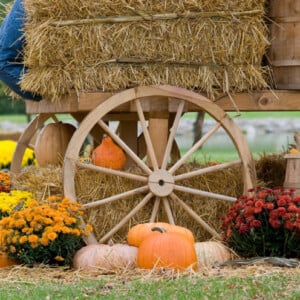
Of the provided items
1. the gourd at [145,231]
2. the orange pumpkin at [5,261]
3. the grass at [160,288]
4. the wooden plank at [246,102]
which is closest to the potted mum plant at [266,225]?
the gourd at [145,231]

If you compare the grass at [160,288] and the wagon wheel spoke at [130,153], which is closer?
the grass at [160,288]

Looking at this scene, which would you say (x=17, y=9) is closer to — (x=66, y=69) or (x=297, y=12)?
(x=66, y=69)

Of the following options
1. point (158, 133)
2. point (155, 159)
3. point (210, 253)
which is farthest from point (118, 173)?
point (210, 253)

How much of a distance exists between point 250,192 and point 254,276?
1.47 metres

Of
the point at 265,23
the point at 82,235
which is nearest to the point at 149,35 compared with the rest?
the point at 265,23

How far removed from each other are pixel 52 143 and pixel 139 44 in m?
1.58

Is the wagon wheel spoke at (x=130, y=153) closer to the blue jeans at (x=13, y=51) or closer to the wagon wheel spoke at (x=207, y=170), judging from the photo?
the wagon wheel spoke at (x=207, y=170)

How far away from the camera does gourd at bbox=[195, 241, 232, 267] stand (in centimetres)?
688

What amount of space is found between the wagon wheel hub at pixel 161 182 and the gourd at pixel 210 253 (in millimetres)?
584

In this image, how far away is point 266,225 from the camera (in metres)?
6.88

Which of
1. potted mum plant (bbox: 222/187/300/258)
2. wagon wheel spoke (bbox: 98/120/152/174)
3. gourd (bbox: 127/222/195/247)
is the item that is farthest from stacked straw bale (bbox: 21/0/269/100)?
gourd (bbox: 127/222/195/247)

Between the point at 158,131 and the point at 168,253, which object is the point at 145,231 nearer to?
the point at 168,253

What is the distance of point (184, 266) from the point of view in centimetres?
652

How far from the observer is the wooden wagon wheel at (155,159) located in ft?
24.2
